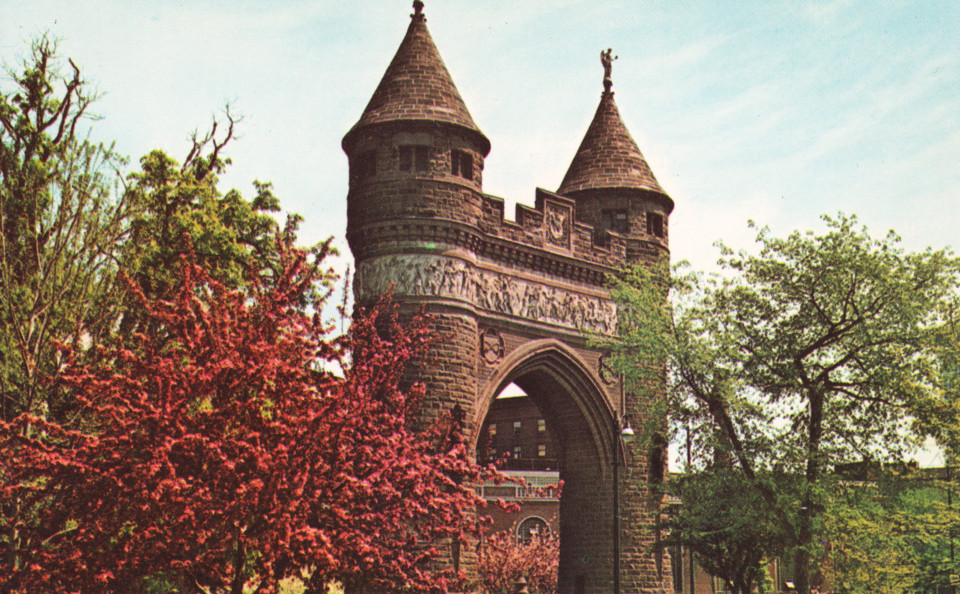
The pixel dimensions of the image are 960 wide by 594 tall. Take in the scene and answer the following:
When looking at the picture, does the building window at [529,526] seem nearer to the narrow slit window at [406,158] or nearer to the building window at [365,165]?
the building window at [365,165]

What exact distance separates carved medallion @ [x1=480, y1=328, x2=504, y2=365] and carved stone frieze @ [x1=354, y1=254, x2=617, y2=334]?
677 mm

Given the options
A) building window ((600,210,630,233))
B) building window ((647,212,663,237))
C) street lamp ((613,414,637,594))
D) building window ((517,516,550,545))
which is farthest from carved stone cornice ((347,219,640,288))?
building window ((517,516,550,545))

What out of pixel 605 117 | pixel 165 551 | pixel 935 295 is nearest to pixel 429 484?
pixel 165 551

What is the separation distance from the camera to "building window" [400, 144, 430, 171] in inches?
1124

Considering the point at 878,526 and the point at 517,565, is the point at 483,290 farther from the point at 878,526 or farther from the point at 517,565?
the point at 517,565

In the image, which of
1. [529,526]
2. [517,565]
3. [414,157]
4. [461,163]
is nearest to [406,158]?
[414,157]

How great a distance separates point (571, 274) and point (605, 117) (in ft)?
24.0

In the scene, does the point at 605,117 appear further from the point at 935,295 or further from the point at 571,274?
the point at 935,295

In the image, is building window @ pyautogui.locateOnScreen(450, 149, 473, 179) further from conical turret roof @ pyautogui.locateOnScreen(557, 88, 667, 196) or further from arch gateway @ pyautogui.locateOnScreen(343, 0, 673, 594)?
conical turret roof @ pyautogui.locateOnScreen(557, 88, 667, 196)

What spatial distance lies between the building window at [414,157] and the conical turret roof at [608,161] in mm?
7867

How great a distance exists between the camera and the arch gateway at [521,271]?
2802cm

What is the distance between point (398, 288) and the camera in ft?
90.7

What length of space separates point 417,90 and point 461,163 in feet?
7.88

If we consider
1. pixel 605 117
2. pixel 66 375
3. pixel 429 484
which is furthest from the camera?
pixel 605 117
